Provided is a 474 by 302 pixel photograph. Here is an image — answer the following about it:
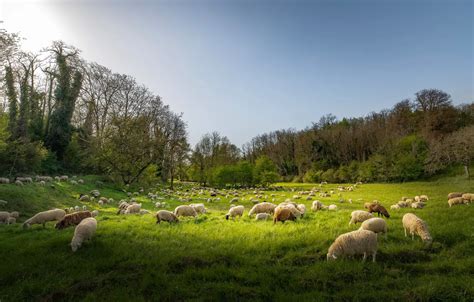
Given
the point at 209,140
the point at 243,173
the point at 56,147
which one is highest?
the point at 209,140

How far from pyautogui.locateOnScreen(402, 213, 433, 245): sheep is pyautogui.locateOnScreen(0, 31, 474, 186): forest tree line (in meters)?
24.1

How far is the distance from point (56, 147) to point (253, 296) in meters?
42.8

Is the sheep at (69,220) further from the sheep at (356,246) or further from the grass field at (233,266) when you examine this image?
the sheep at (356,246)

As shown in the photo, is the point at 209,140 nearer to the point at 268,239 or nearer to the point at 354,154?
→ the point at 354,154

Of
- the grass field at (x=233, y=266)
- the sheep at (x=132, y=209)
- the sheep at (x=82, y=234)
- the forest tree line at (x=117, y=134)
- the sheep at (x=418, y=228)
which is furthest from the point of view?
the forest tree line at (x=117, y=134)

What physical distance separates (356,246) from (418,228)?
2883 mm

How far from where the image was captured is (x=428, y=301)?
538cm

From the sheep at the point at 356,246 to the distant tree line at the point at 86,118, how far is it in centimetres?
3151

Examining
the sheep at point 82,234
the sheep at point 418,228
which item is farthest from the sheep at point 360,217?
the sheep at point 82,234

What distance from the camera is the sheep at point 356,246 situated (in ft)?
23.8

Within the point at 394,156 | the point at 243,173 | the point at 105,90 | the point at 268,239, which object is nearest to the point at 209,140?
the point at 243,173

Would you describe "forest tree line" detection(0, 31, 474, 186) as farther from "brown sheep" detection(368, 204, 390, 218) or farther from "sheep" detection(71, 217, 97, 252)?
"brown sheep" detection(368, 204, 390, 218)

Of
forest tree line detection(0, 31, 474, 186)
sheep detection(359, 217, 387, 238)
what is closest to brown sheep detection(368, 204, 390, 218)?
sheep detection(359, 217, 387, 238)

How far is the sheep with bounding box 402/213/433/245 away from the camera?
8.25 m
